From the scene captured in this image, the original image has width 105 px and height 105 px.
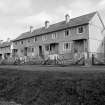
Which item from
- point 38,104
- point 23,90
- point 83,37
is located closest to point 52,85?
point 38,104

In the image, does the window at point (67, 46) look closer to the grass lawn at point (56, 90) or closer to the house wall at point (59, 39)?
the house wall at point (59, 39)

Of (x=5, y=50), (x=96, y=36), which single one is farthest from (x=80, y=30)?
(x=5, y=50)

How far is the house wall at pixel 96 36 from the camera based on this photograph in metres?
25.8

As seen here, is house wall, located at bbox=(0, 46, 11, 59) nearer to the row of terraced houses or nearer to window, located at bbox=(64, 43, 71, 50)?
the row of terraced houses

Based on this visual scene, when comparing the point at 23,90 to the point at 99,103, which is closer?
the point at 99,103

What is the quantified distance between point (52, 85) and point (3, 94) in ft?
13.4

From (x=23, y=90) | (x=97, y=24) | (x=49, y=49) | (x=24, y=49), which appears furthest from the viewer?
(x=24, y=49)

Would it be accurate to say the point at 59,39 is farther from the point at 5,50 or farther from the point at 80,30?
the point at 5,50

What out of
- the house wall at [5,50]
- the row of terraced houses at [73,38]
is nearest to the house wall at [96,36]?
the row of terraced houses at [73,38]

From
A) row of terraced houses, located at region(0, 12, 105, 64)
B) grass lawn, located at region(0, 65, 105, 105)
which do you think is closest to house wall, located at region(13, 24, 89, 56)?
row of terraced houses, located at region(0, 12, 105, 64)

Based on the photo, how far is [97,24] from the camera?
91.1 ft

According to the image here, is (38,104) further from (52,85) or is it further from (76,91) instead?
(76,91)

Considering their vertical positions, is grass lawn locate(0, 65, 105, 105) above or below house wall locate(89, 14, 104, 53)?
below

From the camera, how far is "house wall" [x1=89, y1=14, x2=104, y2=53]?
25750mm
